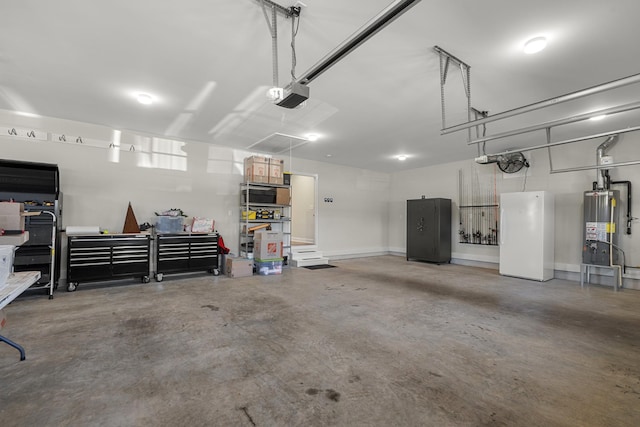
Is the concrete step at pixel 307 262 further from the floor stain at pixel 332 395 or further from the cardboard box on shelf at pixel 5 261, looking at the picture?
the cardboard box on shelf at pixel 5 261

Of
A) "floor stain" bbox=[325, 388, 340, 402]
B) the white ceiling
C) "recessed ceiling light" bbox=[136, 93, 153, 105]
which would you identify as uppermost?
the white ceiling

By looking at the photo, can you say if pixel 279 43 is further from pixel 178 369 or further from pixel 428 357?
pixel 428 357

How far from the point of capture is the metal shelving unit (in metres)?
6.10

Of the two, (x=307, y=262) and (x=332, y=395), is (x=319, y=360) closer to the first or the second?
(x=332, y=395)

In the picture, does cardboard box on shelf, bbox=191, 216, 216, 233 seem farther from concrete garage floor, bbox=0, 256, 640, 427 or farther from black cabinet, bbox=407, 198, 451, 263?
A: black cabinet, bbox=407, 198, 451, 263

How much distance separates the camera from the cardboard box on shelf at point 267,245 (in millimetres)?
5734

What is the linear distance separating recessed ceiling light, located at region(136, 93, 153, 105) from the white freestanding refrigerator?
Answer: 21.1ft

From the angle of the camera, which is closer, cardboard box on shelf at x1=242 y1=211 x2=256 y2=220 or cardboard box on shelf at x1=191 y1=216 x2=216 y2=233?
cardboard box on shelf at x1=191 y1=216 x2=216 y2=233

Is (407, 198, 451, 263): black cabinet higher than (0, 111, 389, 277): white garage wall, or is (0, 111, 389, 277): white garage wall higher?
(0, 111, 389, 277): white garage wall

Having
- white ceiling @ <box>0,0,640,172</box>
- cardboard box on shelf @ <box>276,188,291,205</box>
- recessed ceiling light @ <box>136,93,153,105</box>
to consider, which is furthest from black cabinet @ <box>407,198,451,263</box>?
recessed ceiling light @ <box>136,93,153,105</box>

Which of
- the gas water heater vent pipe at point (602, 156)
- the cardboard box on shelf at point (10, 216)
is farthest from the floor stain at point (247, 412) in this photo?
the gas water heater vent pipe at point (602, 156)

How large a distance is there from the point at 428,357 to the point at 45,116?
636 cm

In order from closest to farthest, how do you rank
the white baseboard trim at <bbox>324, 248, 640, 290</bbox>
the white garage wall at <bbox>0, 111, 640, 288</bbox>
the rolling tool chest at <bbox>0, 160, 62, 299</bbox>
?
the rolling tool chest at <bbox>0, 160, 62, 299</bbox>
the white garage wall at <bbox>0, 111, 640, 288</bbox>
the white baseboard trim at <bbox>324, 248, 640, 290</bbox>

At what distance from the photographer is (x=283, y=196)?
6.46 metres
